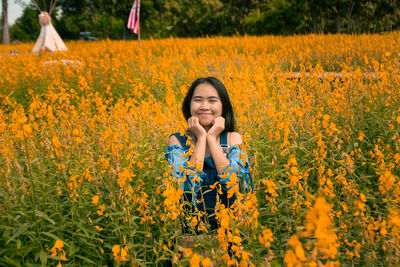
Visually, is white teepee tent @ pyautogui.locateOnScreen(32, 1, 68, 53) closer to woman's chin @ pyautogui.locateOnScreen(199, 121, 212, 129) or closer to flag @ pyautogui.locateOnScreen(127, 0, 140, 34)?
flag @ pyautogui.locateOnScreen(127, 0, 140, 34)

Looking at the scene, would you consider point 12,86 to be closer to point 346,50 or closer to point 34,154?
point 34,154

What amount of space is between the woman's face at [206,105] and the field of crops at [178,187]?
0.85 feet

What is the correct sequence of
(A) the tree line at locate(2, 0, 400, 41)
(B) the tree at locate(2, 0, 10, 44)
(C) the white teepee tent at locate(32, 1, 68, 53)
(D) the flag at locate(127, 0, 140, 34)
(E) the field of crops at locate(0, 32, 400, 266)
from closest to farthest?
(E) the field of crops at locate(0, 32, 400, 266)
(D) the flag at locate(127, 0, 140, 34)
(C) the white teepee tent at locate(32, 1, 68, 53)
(A) the tree line at locate(2, 0, 400, 41)
(B) the tree at locate(2, 0, 10, 44)

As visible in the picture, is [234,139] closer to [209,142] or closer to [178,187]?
[209,142]

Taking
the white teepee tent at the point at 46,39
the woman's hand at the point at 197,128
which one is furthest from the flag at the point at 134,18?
the woman's hand at the point at 197,128

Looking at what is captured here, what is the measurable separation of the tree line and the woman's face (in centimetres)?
1748

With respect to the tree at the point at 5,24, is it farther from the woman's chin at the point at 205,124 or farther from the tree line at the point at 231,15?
the woman's chin at the point at 205,124

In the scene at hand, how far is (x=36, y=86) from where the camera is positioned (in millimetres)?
5215

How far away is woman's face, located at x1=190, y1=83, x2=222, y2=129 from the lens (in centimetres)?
220

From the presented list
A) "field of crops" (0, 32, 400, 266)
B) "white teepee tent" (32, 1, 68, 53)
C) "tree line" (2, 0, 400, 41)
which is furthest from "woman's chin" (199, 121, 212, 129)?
"tree line" (2, 0, 400, 41)

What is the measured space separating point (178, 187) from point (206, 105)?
764 millimetres

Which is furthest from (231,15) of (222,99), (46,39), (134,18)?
(222,99)

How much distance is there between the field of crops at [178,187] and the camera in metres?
1.32

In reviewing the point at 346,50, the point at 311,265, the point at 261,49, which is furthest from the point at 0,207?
the point at 261,49
